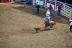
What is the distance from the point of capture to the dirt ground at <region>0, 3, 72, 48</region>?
48.0 ft

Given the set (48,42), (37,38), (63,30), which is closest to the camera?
(48,42)

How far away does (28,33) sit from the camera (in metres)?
17.8

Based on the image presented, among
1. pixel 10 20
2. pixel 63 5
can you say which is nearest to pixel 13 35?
pixel 10 20

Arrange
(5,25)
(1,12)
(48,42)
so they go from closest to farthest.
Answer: (48,42) → (5,25) → (1,12)

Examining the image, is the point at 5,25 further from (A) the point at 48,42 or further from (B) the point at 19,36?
(A) the point at 48,42

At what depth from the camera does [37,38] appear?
1609 cm

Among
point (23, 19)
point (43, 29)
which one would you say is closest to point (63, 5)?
point (23, 19)

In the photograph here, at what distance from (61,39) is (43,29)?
12.4 feet

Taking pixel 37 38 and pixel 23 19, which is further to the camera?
pixel 23 19

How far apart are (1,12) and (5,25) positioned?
5363 millimetres

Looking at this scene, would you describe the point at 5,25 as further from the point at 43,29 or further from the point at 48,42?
the point at 48,42

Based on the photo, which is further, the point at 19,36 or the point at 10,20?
the point at 10,20

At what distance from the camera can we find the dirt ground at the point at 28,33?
1462 cm

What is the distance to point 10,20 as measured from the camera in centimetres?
2173
